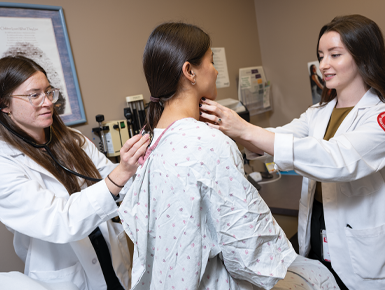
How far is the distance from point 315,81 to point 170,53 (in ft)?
8.13

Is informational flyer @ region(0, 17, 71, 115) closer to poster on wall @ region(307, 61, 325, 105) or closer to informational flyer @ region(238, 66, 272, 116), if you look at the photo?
informational flyer @ region(238, 66, 272, 116)

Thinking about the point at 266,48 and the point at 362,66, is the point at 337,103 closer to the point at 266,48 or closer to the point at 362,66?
the point at 362,66

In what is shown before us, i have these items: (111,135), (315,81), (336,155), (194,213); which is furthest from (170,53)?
(315,81)

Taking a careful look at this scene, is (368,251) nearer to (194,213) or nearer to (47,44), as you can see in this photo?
(194,213)

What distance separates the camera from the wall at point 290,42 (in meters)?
2.82

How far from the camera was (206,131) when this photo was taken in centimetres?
85

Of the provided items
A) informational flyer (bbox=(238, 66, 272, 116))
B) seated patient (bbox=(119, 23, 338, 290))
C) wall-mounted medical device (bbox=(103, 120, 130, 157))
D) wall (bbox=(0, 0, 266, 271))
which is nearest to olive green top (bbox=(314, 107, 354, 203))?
seated patient (bbox=(119, 23, 338, 290))

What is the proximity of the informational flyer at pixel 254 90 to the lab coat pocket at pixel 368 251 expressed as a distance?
2065 mm

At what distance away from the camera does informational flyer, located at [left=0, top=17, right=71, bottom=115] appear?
1574 mm

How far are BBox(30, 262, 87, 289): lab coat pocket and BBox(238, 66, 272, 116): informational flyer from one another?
89.4 inches

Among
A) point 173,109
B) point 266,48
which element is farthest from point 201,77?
point 266,48

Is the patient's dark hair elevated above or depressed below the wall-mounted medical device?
above

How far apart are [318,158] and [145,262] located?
2.19 feet

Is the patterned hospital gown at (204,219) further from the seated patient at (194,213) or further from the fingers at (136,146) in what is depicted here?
the fingers at (136,146)
